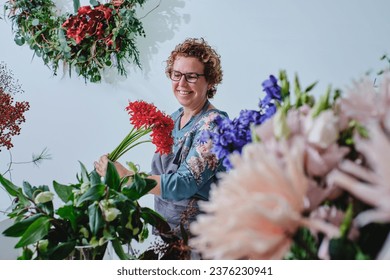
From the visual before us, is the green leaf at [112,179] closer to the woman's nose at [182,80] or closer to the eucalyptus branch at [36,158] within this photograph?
the woman's nose at [182,80]

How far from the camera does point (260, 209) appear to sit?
311mm

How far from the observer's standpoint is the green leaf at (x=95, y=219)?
0.68m

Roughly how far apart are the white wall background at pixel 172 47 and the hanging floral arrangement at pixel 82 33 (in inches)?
2.2

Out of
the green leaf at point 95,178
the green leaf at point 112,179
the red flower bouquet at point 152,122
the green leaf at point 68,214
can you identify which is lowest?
the green leaf at point 68,214

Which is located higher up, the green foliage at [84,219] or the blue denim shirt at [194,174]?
the blue denim shirt at [194,174]

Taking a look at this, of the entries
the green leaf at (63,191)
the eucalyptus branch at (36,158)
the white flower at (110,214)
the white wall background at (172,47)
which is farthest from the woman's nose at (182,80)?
the white flower at (110,214)

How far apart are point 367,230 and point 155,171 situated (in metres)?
1.41

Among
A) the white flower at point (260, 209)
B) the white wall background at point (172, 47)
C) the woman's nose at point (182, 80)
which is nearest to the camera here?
the white flower at point (260, 209)

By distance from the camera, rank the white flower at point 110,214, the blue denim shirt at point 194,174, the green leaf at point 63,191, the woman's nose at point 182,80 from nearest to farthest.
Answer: the white flower at point 110,214 < the green leaf at point 63,191 < the blue denim shirt at point 194,174 < the woman's nose at point 182,80

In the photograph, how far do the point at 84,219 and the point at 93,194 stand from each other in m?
0.04

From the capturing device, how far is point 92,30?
2135 millimetres

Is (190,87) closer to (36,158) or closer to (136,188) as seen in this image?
(36,158)
